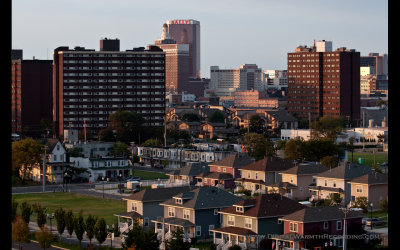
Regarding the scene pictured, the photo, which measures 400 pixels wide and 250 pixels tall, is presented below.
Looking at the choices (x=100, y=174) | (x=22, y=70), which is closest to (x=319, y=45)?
(x=22, y=70)

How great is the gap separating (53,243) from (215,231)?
6.27m

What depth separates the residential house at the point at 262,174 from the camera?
147ft

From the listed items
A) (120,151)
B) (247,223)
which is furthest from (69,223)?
(120,151)

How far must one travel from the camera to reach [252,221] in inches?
1057

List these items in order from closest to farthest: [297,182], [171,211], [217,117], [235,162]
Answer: [171,211] → [297,182] → [235,162] → [217,117]

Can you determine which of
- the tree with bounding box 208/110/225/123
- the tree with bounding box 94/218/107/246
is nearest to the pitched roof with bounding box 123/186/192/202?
the tree with bounding box 94/218/107/246

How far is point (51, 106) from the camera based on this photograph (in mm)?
97812

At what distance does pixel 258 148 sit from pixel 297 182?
19.2 meters

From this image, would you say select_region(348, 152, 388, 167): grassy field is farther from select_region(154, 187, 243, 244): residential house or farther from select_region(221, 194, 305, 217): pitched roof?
select_region(221, 194, 305, 217): pitched roof

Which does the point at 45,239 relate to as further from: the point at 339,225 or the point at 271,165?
the point at 271,165

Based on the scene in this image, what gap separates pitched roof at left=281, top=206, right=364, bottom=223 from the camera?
84.2ft

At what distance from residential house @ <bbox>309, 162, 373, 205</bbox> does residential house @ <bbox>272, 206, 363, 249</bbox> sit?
37.8 feet

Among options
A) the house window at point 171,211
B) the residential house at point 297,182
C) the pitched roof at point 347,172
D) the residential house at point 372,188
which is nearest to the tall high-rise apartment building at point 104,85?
the residential house at point 297,182
